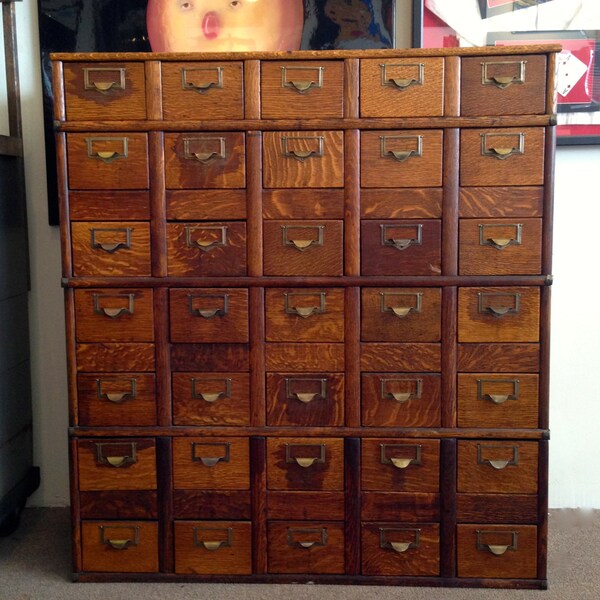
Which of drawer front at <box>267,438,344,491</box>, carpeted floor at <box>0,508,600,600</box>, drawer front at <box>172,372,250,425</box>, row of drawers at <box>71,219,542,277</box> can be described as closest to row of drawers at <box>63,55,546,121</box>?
row of drawers at <box>71,219,542,277</box>

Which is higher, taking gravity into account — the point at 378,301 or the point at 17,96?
the point at 17,96

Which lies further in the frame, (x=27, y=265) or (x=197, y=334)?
(x=27, y=265)

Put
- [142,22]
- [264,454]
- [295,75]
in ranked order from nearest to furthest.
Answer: [295,75] < [264,454] < [142,22]

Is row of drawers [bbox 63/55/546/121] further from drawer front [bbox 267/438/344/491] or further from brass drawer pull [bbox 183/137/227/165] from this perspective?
drawer front [bbox 267/438/344/491]

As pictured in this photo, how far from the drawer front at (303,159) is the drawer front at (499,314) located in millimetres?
524

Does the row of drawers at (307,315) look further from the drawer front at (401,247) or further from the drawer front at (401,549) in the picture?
the drawer front at (401,549)

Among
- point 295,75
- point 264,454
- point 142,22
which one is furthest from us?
point 142,22

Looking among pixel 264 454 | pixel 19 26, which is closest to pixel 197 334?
pixel 264 454

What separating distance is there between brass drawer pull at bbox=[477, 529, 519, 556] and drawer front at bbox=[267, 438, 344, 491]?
46 centimetres

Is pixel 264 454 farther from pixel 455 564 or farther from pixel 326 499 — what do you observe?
pixel 455 564

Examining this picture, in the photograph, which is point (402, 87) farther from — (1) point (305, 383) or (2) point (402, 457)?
(2) point (402, 457)

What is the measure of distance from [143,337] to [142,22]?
3.76ft

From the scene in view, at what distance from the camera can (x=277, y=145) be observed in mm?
2084

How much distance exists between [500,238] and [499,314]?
224 millimetres
